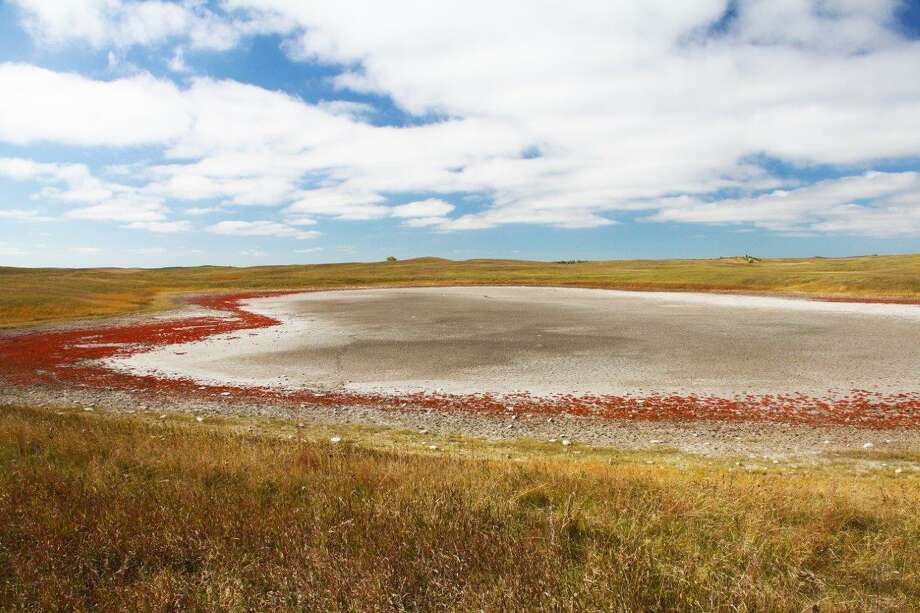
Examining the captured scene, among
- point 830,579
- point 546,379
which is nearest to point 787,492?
point 830,579

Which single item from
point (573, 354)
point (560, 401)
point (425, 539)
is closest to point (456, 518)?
point (425, 539)

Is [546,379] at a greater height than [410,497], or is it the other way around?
[410,497]

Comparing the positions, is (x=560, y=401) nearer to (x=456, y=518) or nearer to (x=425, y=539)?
(x=456, y=518)

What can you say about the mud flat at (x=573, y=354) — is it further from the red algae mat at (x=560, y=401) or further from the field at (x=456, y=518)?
the field at (x=456, y=518)

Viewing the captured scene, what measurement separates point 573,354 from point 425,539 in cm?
2382

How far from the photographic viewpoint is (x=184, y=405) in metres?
18.2

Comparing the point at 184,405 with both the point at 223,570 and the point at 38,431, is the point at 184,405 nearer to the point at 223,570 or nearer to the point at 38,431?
the point at 38,431

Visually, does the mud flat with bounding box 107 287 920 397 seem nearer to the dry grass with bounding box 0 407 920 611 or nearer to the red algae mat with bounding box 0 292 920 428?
the red algae mat with bounding box 0 292 920 428

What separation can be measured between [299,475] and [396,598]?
3753mm

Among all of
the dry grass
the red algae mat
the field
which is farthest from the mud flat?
the dry grass

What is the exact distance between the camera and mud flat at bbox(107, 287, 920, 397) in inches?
838

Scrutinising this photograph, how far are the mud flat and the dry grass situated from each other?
42.4ft

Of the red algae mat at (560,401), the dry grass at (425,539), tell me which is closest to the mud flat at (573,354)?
the red algae mat at (560,401)

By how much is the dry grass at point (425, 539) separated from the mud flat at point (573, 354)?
12.9 m
